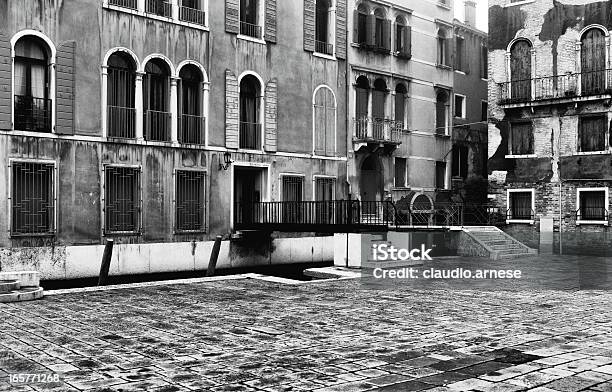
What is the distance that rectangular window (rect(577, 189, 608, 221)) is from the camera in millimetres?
26000

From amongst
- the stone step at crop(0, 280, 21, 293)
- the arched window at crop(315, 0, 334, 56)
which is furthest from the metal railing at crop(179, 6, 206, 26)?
the stone step at crop(0, 280, 21, 293)

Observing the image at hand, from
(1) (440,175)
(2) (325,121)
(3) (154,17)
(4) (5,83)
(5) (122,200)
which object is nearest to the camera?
(4) (5,83)

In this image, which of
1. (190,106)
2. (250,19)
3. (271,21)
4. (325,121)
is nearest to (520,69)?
(325,121)

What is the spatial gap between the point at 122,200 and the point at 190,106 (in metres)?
3.95

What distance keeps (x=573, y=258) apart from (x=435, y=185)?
8795 millimetres

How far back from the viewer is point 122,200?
2061 centimetres

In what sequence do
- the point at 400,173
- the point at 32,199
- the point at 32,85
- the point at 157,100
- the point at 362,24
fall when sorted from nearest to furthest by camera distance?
the point at 32,199
the point at 32,85
the point at 157,100
the point at 362,24
the point at 400,173

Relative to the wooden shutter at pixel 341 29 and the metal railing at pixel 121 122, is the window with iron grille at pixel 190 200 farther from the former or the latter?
the wooden shutter at pixel 341 29

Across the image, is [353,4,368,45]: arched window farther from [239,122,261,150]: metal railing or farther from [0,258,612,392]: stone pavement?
[0,258,612,392]: stone pavement

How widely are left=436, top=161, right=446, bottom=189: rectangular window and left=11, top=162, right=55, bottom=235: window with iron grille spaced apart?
18263 mm

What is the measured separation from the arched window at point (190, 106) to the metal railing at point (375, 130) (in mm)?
7338

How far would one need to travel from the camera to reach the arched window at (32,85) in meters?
18.8

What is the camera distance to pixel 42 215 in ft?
62.2

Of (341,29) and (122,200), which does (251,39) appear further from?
(122,200)
